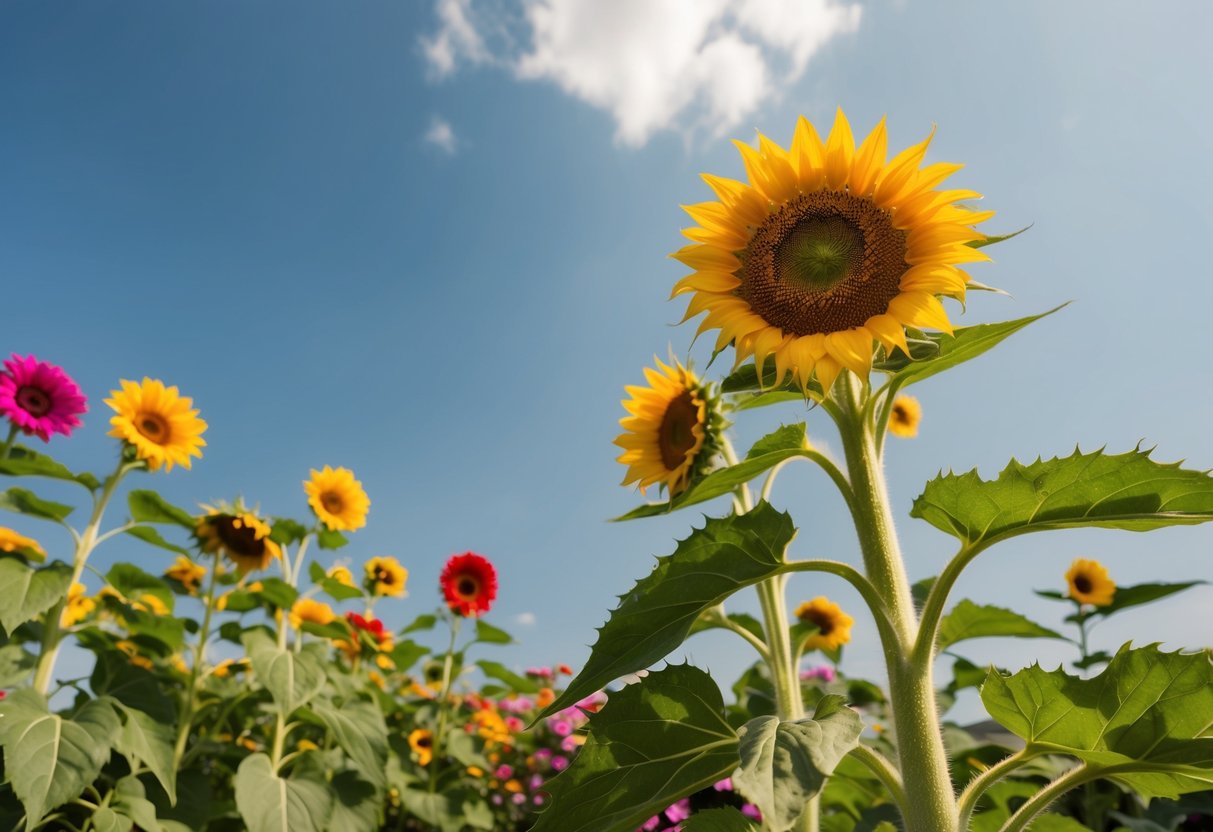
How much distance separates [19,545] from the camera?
3.72 m

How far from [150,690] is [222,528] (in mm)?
859

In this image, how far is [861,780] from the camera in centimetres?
268

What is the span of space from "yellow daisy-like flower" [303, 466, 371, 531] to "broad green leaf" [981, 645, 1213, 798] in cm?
363

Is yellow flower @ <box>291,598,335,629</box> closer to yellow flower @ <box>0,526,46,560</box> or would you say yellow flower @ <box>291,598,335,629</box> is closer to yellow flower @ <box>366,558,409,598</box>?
yellow flower @ <box>366,558,409,598</box>

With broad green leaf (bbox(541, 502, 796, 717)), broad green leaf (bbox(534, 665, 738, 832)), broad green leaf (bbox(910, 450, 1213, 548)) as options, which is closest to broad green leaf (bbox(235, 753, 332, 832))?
broad green leaf (bbox(534, 665, 738, 832))

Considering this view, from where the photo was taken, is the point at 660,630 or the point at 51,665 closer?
the point at 660,630

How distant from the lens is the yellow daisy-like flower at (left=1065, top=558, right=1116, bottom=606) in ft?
13.2

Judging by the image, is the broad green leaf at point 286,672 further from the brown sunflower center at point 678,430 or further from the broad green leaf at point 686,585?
the broad green leaf at point 686,585

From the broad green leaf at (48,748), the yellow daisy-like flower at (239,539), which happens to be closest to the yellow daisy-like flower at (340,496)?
the yellow daisy-like flower at (239,539)

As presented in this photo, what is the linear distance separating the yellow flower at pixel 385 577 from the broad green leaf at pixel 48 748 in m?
2.20

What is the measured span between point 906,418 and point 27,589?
3.41 m

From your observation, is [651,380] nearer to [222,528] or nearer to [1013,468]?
[1013,468]

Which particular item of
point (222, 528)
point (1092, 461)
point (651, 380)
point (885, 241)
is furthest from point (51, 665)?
point (1092, 461)

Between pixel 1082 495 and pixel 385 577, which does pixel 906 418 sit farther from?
pixel 385 577
